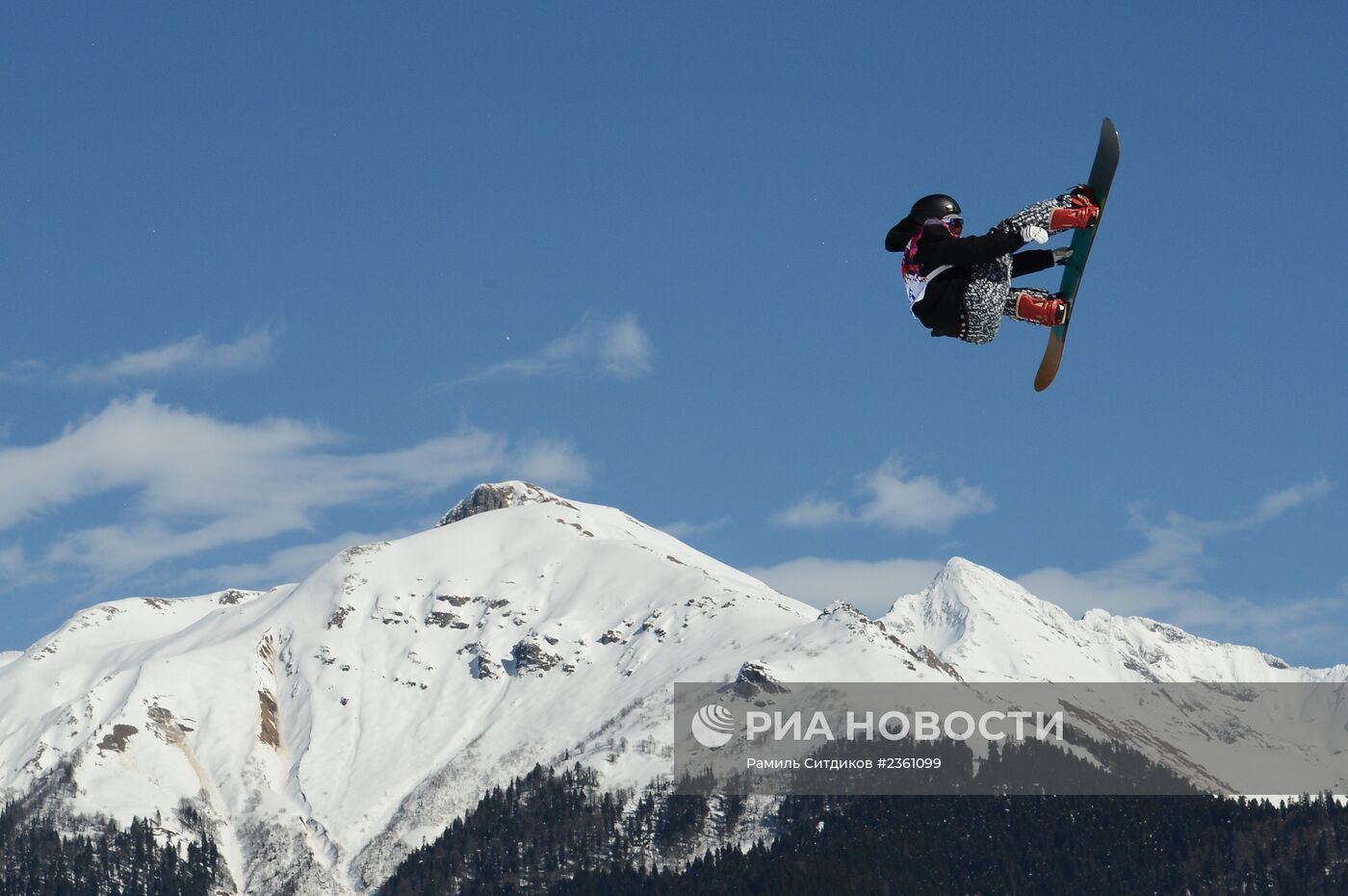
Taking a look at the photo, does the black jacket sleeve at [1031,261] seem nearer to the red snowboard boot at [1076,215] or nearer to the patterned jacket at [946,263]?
the patterned jacket at [946,263]

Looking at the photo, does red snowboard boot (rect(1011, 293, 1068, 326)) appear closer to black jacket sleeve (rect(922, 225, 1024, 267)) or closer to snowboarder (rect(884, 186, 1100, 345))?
snowboarder (rect(884, 186, 1100, 345))

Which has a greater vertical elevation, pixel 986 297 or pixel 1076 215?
pixel 1076 215

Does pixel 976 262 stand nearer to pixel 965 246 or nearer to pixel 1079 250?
pixel 965 246

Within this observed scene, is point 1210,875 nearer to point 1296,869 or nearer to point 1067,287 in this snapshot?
point 1296,869

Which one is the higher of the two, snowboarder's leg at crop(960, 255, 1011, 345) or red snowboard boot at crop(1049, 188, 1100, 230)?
red snowboard boot at crop(1049, 188, 1100, 230)

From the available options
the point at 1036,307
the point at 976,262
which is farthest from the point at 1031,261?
the point at 976,262

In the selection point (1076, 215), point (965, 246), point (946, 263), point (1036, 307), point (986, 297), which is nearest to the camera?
point (965, 246)

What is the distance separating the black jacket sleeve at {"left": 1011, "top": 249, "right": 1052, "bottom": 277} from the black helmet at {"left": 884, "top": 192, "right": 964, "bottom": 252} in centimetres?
149

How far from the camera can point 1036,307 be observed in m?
23.9

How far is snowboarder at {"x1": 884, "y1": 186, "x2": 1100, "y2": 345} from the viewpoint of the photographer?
22.2 metres

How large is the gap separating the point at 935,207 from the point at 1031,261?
1.90 metres

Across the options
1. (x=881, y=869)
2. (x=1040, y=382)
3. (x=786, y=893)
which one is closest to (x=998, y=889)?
(x=881, y=869)

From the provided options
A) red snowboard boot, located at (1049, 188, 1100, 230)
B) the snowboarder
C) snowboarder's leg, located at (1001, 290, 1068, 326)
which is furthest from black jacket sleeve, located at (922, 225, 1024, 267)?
snowboarder's leg, located at (1001, 290, 1068, 326)

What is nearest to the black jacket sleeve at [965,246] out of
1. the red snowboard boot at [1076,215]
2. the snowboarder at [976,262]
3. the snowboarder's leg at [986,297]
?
the snowboarder at [976,262]
